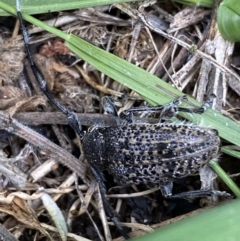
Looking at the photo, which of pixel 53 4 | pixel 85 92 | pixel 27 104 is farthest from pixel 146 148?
pixel 53 4

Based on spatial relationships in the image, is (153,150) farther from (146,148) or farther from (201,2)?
(201,2)

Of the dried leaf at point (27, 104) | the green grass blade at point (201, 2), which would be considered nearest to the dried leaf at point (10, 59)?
the dried leaf at point (27, 104)

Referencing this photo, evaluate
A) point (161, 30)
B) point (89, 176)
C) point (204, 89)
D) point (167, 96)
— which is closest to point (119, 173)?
point (89, 176)

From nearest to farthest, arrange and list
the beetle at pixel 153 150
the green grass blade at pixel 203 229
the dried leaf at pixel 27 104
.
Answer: the green grass blade at pixel 203 229
the beetle at pixel 153 150
the dried leaf at pixel 27 104

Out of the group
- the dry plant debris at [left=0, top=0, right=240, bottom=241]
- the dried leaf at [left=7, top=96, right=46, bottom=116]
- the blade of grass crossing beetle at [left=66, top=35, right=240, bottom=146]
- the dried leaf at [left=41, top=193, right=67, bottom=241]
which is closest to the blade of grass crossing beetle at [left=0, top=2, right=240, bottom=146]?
the blade of grass crossing beetle at [left=66, top=35, right=240, bottom=146]

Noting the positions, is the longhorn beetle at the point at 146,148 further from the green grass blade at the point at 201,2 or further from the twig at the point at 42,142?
the green grass blade at the point at 201,2

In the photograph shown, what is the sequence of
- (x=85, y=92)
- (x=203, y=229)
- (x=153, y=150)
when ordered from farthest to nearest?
(x=85, y=92), (x=153, y=150), (x=203, y=229)

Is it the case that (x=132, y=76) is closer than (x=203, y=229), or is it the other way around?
(x=203, y=229)
